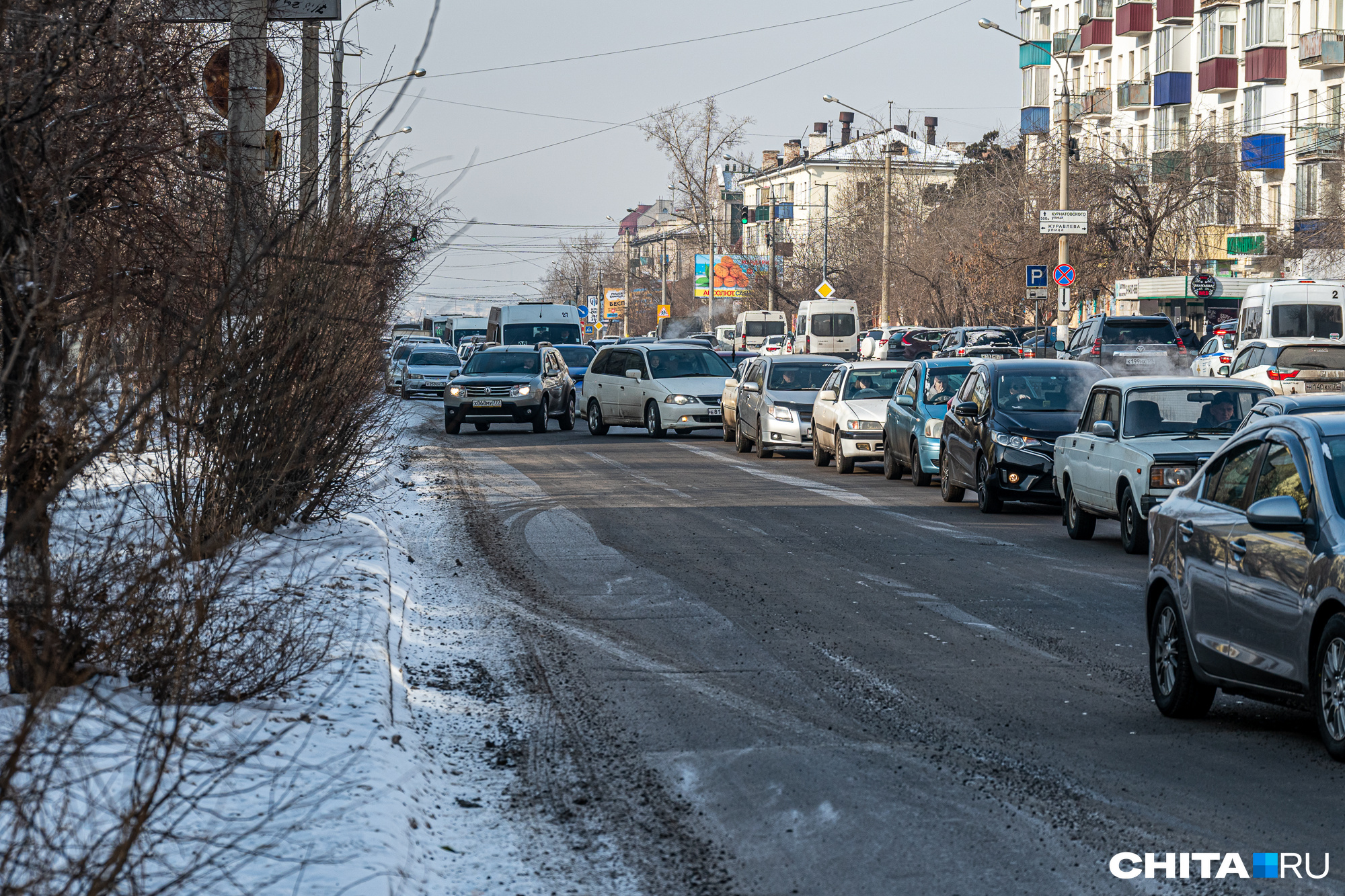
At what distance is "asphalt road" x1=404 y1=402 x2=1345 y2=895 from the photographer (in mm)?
5621

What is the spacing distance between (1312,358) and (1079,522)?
14916mm

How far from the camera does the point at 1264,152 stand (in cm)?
6412

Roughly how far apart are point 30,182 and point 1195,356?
38.1 meters

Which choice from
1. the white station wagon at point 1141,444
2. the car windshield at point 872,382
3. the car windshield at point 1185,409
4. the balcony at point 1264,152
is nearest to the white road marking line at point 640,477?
the car windshield at point 872,382

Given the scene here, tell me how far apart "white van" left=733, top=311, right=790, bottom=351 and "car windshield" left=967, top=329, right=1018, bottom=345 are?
26.4 m

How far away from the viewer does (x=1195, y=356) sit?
134 ft

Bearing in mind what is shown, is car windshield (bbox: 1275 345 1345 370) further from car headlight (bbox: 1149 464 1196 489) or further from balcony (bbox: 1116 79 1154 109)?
balcony (bbox: 1116 79 1154 109)

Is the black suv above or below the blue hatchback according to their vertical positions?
above

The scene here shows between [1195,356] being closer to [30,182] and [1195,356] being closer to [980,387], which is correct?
[980,387]

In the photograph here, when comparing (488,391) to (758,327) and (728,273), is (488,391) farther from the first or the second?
(728,273)

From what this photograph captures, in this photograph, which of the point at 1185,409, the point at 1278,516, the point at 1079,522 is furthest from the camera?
the point at 1079,522

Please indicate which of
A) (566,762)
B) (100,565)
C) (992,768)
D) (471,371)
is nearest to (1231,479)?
(992,768)

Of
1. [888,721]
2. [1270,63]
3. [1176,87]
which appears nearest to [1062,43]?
[1176,87]

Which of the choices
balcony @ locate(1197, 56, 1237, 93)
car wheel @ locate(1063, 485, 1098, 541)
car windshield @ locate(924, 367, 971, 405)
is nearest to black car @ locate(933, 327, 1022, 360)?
balcony @ locate(1197, 56, 1237, 93)
